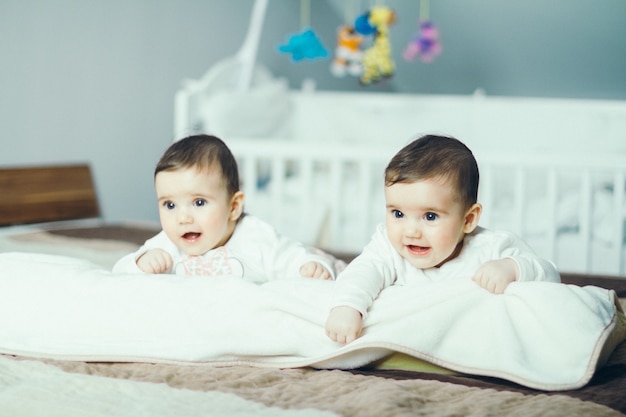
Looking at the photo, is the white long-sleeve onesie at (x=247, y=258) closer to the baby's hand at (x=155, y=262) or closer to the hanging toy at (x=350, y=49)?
the baby's hand at (x=155, y=262)

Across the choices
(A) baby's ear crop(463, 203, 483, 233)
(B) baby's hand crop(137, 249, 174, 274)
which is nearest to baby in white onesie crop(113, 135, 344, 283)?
(B) baby's hand crop(137, 249, 174, 274)

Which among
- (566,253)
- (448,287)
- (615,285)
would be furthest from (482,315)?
(566,253)

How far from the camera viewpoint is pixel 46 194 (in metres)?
2.26

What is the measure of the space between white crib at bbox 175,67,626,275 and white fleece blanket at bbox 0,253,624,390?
3.60 ft

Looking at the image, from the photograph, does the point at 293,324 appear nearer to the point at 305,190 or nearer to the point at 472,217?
the point at 472,217

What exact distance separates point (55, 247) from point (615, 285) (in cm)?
123

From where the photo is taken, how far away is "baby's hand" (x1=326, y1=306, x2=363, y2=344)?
0.91m

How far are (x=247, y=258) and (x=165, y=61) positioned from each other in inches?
66.4

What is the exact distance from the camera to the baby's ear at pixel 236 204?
47.6 inches

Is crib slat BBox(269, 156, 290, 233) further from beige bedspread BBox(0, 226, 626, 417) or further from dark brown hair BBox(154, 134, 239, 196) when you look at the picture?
beige bedspread BBox(0, 226, 626, 417)

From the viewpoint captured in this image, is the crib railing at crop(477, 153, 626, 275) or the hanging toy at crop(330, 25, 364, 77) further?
the hanging toy at crop(330, 25, 364, 77)

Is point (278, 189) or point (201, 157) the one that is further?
point (278, 189)

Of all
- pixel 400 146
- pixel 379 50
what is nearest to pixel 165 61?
pixel 379 50

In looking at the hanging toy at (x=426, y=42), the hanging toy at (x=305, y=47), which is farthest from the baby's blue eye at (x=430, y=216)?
the hanging toy at (x=426, y=42)
